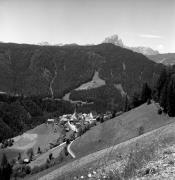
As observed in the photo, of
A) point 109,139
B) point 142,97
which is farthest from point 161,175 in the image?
point 142,97

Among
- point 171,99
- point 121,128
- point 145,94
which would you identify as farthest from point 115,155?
point 145,94

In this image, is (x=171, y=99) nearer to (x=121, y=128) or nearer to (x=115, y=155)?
(x=121, y=128)

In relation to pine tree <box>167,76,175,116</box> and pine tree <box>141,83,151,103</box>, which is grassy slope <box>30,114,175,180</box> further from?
pine tree <box>141,83,151,103</box>

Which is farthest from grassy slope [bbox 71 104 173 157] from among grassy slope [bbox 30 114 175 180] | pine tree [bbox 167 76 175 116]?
grassy slope [bbox 30 114 175 180]

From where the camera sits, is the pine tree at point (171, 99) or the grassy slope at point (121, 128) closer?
the grassy slope at point (121, 128)

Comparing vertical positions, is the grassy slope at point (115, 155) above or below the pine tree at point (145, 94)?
above

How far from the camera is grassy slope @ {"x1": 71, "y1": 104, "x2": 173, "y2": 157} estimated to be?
303 feet

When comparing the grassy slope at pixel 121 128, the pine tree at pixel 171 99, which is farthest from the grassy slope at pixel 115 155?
the pine tree at pixel 171 99

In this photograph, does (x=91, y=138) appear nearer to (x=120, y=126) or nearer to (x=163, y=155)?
(x=120, y=126)

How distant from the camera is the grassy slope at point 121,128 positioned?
303ft

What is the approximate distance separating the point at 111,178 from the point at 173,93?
88681 mm

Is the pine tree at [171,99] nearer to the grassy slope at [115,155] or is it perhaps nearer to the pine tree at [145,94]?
the pine tree at [145,94]

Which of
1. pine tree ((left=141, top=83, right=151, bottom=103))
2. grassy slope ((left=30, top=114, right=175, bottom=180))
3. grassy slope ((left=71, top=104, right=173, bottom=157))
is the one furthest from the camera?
pine tree ((left=141, top=83, right=151, bottom=103))

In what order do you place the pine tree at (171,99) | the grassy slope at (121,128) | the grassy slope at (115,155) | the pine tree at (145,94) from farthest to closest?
the pine tree at (145,94), the pine tree at (171,99), the grassy slope at (121,128), the grassy slope at (115,155)
